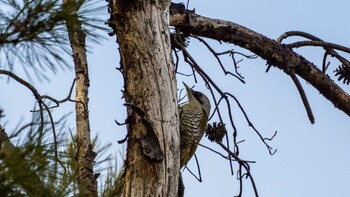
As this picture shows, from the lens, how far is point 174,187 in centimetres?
325

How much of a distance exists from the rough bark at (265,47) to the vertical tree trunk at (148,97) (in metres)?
0.88

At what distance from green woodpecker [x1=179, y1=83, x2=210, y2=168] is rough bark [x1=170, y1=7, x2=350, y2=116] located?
0.41m

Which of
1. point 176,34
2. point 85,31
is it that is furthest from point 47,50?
point 176,34

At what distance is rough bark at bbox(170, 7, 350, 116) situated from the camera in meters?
4.32

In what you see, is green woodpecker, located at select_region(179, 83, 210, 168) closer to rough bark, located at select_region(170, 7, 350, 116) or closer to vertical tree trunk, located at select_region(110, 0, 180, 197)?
rough bark, located at select_region(170, 7, 350, 116)

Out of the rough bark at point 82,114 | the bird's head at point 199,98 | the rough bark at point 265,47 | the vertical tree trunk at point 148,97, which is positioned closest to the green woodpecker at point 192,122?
Answer: the bird's head at point 199,98

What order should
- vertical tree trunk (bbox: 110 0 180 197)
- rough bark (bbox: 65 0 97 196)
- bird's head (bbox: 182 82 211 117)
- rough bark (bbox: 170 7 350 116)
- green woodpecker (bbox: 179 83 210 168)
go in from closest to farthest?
1. vertical tree trunk (bbox: 110 0 180 197)
2. rough bark (bbox: 65 0 97 196)
3. rough bark (bbox: 170 7 350 116)
4. green woodpecker (bbox: 179 83 210 168)
5. bird's head (bbox: 182 82 211 117)

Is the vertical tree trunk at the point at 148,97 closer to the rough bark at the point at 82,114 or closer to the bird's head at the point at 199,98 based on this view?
the rough bark at the point at 82,114

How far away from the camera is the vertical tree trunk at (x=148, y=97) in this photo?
10.5 feet

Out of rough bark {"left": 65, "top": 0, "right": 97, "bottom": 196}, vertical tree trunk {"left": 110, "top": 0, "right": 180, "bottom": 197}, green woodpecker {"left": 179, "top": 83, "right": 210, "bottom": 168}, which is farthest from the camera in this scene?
green woodpecker {"left": 179, "top": 83, "right": 210, "bottom": 168}

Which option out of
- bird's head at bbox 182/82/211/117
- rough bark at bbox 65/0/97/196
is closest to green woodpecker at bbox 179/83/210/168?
bird's head at bbox 182/82/211/117

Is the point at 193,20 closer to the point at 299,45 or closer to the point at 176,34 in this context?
the point at 176,34

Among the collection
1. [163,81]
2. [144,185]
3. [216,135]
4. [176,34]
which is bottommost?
[144,185]

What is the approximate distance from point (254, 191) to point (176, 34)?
36.4 inches
